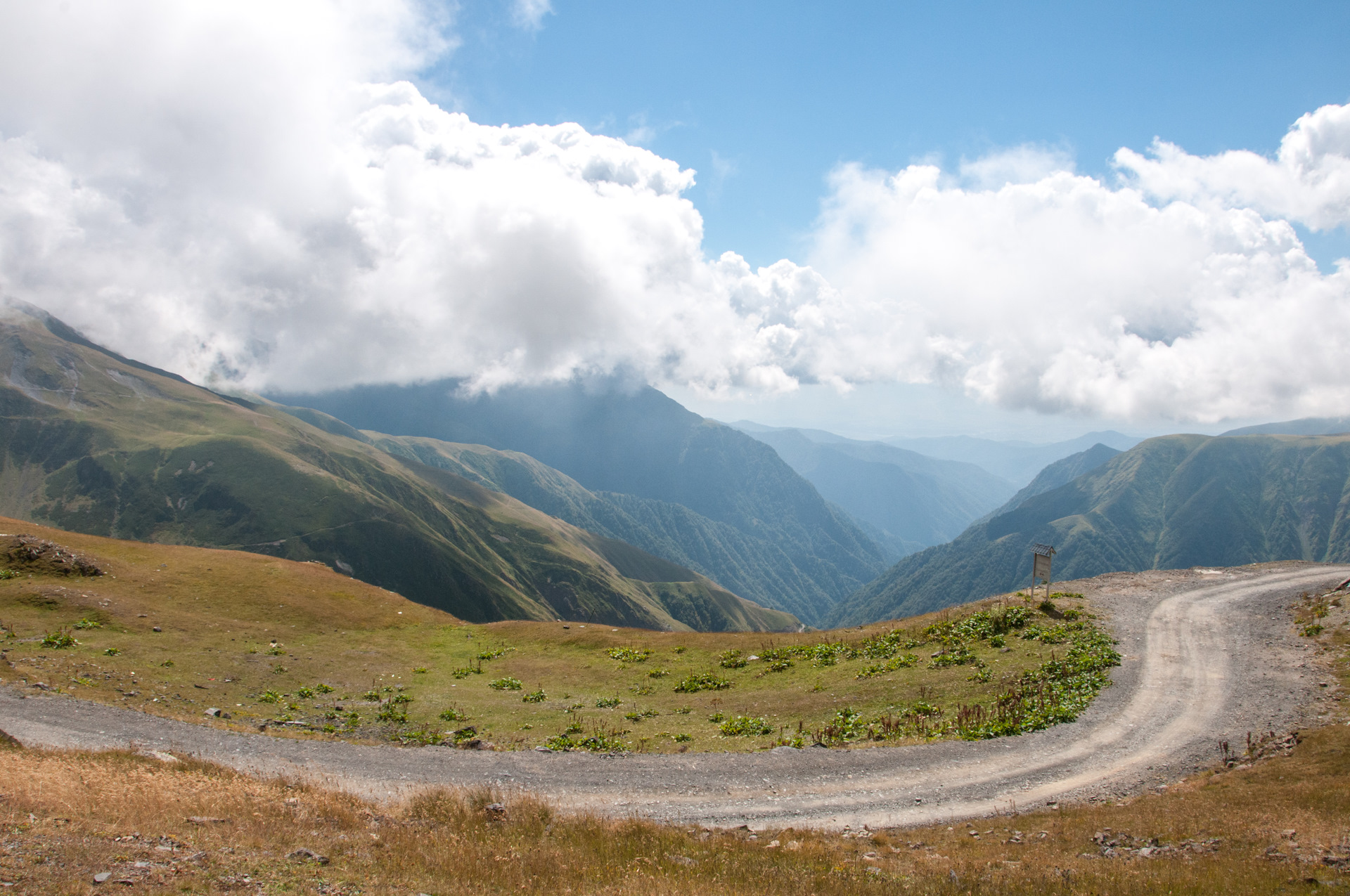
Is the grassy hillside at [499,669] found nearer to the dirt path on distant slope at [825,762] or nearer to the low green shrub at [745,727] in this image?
the low green shrub at [745,727]

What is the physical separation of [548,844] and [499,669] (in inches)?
808

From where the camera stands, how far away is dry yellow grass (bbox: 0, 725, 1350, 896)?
1059 centimetres

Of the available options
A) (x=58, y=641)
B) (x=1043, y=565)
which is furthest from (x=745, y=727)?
(x=58, y=641)

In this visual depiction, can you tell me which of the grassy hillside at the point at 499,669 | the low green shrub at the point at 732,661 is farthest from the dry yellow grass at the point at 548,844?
the low green shrub at the point at 732,661

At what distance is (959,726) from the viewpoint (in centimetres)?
2161

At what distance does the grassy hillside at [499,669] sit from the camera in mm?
22922

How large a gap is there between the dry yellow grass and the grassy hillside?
6540 millimetres

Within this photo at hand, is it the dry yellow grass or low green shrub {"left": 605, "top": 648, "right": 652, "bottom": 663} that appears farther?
low green shrub {"left": 605, "top": 648, "right": 652, "bottom": 663}

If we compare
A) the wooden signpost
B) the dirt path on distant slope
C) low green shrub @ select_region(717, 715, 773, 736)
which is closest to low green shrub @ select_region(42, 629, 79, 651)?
the dirt path on distant slope

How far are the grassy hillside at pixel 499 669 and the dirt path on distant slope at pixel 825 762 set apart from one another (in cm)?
137

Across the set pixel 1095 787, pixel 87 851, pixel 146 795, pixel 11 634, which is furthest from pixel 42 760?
pixel 1095 787

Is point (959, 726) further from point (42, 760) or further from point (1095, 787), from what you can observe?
point (42, 760)

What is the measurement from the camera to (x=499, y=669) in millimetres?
32781

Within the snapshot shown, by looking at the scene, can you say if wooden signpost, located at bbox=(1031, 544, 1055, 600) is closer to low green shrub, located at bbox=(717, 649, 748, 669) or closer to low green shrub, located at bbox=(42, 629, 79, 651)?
low green shrub, located at bbox=(717, 649, 748, 669)
